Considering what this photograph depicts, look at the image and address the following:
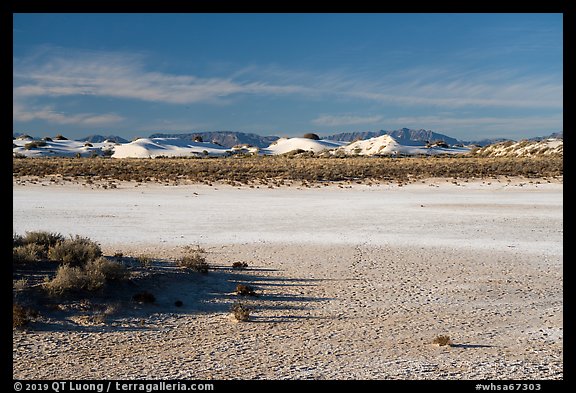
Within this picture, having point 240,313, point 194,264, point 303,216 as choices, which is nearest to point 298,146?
point 303,216

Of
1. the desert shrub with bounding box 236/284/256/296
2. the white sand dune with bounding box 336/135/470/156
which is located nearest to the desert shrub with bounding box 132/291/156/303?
the desert shrub with bounding box 236/284/256/296

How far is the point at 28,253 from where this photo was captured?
10.6 meters

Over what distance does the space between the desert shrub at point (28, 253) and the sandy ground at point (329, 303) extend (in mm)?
2512

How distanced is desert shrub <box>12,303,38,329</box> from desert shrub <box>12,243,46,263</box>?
239cm

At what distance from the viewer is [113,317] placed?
337 inches

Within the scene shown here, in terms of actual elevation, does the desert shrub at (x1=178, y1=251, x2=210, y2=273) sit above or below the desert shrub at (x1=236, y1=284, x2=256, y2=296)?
above

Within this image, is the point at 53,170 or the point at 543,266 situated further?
the point at 53,170

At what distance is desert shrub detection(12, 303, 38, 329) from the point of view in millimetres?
7742

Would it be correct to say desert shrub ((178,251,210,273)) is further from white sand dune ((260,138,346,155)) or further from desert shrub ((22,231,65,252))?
white sand dune ((260,138,346,155))

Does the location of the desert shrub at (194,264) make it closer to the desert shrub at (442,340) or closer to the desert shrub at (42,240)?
the desert shrub at (42,240)

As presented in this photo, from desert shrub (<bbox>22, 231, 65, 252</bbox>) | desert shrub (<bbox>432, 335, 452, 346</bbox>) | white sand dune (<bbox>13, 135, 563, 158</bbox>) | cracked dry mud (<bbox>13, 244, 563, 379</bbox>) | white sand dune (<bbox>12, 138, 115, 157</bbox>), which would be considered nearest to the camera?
cracked dry mud (<bbox>13, 244, 563, 379</bbox>)
